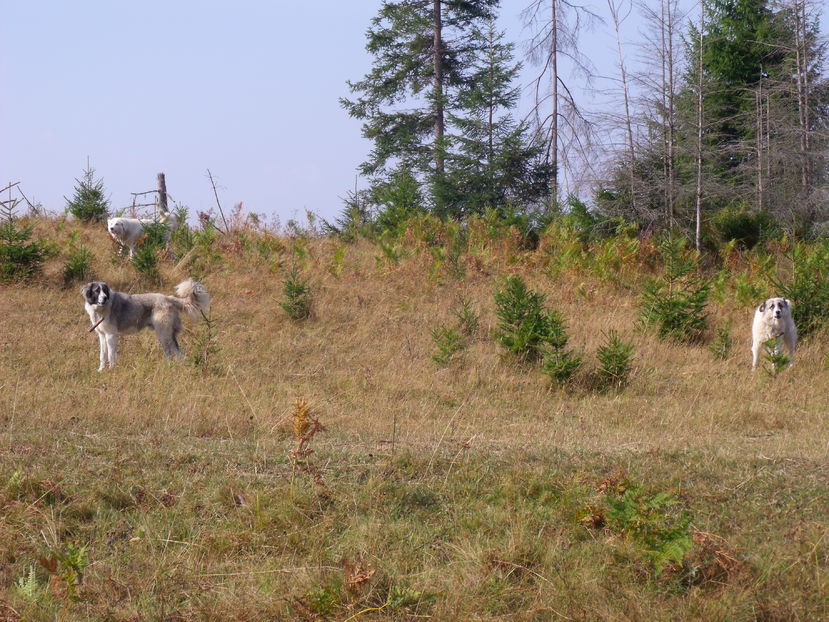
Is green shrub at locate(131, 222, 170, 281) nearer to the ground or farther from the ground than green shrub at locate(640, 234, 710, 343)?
farther from the ground

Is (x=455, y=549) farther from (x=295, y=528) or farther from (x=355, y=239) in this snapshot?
(x=355, y=239)

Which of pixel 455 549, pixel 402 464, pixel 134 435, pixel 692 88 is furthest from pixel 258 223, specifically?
pixel 455 549

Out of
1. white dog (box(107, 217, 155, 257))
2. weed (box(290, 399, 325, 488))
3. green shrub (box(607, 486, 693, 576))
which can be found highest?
white dog (box(107, 217, 155, 257))

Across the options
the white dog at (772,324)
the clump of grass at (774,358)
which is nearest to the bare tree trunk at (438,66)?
the white dog at (772,324)

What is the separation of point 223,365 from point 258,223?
9.66m

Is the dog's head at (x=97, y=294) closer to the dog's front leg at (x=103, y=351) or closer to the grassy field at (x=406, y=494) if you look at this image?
the dog's front leg at (x=103, y=351)

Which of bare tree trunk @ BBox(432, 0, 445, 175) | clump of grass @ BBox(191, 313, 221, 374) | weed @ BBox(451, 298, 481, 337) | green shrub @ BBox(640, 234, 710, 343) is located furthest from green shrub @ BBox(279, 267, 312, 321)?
bare tree trunk @ BBox(432, 0, 445, 175)

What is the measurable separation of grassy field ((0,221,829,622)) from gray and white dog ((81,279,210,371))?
1.70 feet

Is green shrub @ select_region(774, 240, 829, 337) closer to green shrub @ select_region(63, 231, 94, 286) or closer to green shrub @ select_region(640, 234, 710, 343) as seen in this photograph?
green shrub @ select_region(640, 234, 710, 343)

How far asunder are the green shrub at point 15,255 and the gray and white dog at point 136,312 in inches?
162

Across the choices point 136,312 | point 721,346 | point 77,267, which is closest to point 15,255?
point 77,267

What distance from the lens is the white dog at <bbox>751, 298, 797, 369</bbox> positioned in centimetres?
1249

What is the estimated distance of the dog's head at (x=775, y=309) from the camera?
12445 millimetres

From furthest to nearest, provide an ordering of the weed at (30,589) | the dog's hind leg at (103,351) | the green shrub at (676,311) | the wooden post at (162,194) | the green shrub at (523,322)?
the wooden post at (162,194) < the green shrub at (676,311) < the green shrub at (523,322) < the dog's hind leg at (103,351) < the weed at (30,589)
